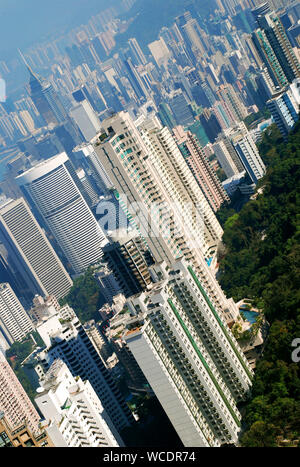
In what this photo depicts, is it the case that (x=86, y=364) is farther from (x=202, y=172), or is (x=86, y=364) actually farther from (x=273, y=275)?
(x=202, y=172)

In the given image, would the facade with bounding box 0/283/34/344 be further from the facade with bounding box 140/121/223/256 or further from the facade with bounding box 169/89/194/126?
the facade with bounding box 169/89/194/126

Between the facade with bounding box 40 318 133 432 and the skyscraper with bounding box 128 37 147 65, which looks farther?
the skyscraper with bounding box 128 37 147 65

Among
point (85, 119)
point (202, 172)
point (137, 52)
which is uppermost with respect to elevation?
point (137, 52)

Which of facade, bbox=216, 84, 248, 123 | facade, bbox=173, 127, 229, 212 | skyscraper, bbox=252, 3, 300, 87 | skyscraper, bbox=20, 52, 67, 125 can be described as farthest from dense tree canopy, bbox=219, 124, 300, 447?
skyscraper, bbox=20, 52, 67, 125

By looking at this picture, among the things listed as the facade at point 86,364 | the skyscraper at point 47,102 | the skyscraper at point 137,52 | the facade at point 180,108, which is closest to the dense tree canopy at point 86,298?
the facade at point 86,364

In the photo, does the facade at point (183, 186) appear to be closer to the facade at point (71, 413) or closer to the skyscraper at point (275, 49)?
the facade at point (71, 413)

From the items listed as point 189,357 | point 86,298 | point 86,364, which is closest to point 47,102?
point 86,298
